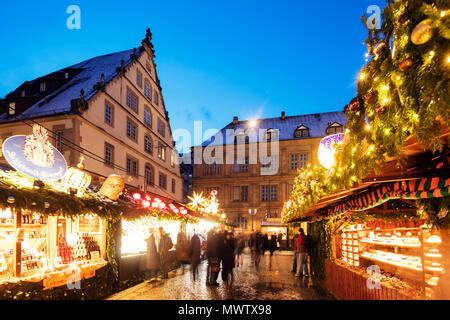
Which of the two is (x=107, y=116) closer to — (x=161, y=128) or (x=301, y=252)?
(x=161, y=128)

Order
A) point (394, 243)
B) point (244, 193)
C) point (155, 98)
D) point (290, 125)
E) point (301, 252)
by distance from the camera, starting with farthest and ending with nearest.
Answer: point (290, 125)
point (244, 193)
point (155, 98)
point (301, 252)
point (394, 243)

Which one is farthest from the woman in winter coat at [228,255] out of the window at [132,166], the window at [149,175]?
the window at [149,175]

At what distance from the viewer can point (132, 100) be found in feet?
70.8

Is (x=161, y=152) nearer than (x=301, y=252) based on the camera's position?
No

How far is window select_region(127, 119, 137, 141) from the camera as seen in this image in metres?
21.0

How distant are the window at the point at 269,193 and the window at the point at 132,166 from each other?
70.9ft

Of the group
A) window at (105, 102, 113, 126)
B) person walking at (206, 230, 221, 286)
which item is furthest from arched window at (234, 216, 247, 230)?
person walking at (206, 230, 221, 286)

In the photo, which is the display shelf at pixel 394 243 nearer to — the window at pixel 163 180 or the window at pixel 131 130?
the window at pixel 131 130

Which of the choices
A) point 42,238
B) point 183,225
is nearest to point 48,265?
point 42,238

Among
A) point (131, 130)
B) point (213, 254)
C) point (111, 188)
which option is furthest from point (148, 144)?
point (213, 254)

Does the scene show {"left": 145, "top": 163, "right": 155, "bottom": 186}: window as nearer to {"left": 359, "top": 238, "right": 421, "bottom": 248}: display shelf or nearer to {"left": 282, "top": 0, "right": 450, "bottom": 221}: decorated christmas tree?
{"left": 359, "top": 238, "right": 421, "bottom": 248}: display shelf

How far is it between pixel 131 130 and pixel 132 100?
2162mm
